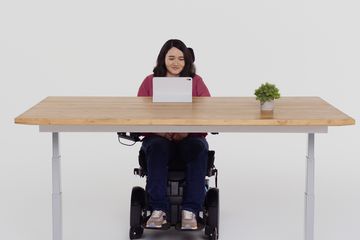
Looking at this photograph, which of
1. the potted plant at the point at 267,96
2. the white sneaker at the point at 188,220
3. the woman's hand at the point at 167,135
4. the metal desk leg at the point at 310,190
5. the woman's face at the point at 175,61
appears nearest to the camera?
the metal desk leg at the point at 310,190

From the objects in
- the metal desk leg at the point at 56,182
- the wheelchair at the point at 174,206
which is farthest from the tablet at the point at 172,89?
the metal desk leg at the point at 56,182

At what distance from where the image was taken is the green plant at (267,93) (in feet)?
20.3

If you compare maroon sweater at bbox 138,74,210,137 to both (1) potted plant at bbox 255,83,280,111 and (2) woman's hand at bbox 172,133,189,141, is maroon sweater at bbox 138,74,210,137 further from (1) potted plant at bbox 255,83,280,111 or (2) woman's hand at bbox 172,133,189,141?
(1) potted plant at bbox 255,83,280,111

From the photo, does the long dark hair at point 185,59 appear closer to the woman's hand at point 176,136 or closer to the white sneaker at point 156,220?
the woman's hand at point 176,136

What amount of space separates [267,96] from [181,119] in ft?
2.10

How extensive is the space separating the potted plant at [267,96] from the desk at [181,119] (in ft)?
0.20

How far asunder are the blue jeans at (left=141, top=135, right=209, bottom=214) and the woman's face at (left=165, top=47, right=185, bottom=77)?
25.6 inches

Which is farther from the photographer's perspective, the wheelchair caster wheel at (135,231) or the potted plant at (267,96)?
the wheelchair caster wheel at (135,231)

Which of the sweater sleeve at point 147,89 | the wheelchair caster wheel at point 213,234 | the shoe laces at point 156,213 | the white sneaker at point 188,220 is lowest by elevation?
the wheelchair caster wheel at point 213,234

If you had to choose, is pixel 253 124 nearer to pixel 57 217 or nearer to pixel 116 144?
pixel 57 217

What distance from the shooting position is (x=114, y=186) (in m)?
7.91

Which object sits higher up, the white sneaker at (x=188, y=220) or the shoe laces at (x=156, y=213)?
the shoe laces at (x=156, y=213)

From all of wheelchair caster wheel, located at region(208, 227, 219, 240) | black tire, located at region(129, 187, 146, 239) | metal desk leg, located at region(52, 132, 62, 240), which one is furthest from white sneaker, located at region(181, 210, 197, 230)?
metal desk leg, located at region(52, 132, 62, 240)

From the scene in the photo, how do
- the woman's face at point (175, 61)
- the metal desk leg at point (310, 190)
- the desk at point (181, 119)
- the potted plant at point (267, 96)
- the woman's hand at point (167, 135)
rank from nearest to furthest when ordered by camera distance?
the desk at point (181, 119) → the metal desk leg at point (310, 190) → the potted plant at point (267, 96) → the woman's hand at point (167, 135) → the woman's face at point (175, 61)
